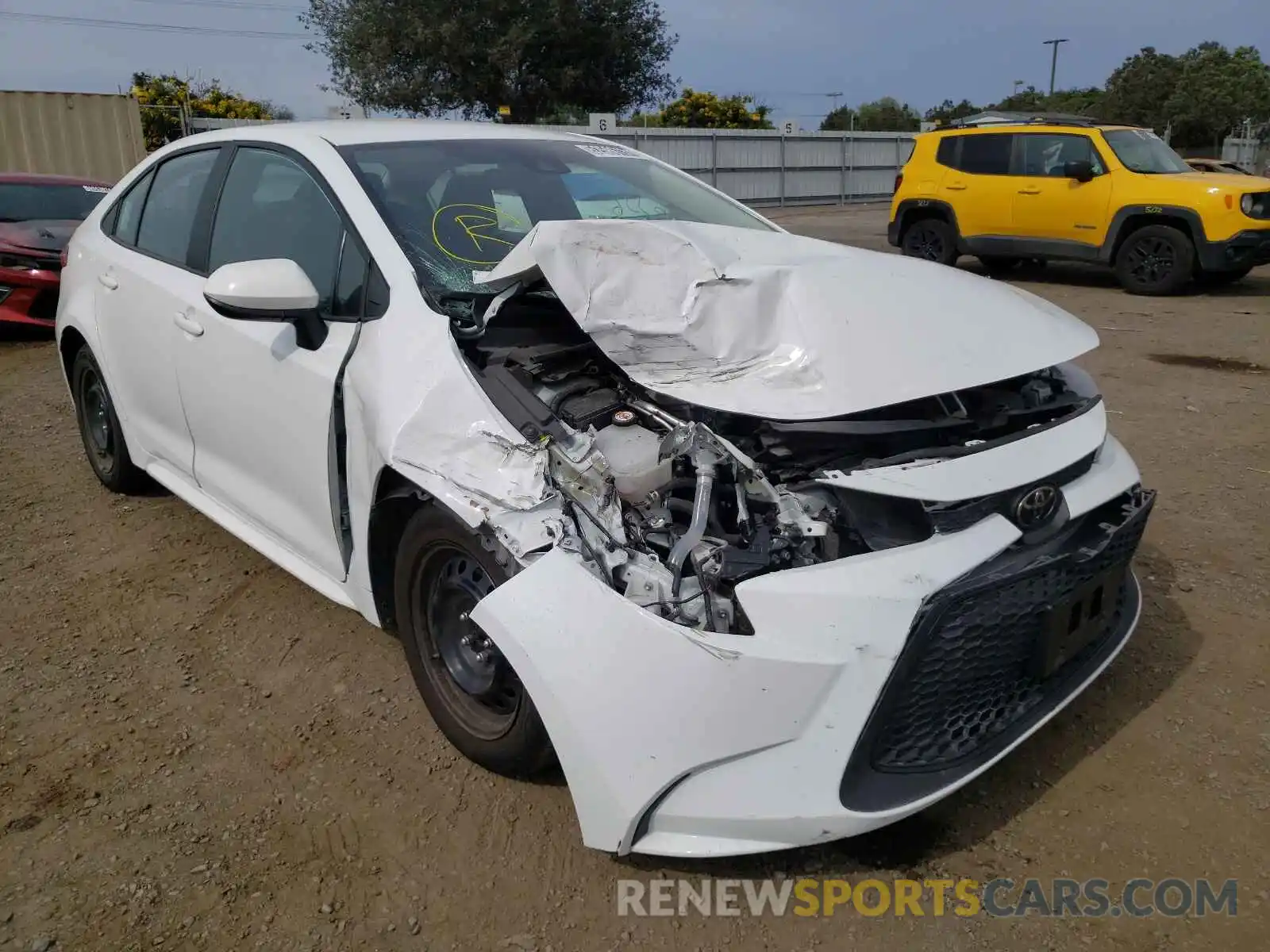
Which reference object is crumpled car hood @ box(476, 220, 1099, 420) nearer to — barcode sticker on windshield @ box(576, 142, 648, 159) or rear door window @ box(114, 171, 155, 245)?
barcode sticker on windshield @ box(576, 142, 648, 159)

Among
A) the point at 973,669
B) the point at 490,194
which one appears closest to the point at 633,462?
the point at 973,669

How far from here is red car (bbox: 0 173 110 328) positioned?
8.30 m

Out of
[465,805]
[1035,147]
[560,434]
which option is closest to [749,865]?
[465,805]

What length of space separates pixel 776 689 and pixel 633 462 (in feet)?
2.11

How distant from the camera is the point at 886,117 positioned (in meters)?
60.3

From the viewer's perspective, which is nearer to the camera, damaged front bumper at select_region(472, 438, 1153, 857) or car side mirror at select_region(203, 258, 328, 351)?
damaged front bumper at select_region(472, 438, 1153, 857)

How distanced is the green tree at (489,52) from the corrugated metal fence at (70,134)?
11751 millimetres

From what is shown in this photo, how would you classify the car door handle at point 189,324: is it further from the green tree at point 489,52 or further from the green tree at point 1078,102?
the green tree at point 1078,102

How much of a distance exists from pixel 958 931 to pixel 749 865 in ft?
1.56

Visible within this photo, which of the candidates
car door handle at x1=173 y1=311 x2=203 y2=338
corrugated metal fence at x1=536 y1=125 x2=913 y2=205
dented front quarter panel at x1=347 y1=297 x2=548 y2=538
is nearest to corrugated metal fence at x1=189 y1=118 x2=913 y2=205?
corrugated metal fence at x1=536 y1=125 x2=913 y2=205

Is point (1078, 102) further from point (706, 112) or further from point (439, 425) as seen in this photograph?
point (439, 425)

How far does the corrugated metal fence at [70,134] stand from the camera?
14.3 metres

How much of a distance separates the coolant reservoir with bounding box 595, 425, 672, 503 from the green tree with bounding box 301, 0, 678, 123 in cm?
2471

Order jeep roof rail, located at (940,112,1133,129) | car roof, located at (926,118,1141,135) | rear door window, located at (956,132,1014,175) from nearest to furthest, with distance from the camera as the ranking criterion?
car roof, located at (926,118,1141,135)
jeep roof rail, located at (940,112,1133,129)
rear door window, located at (956,132,1014,175)
